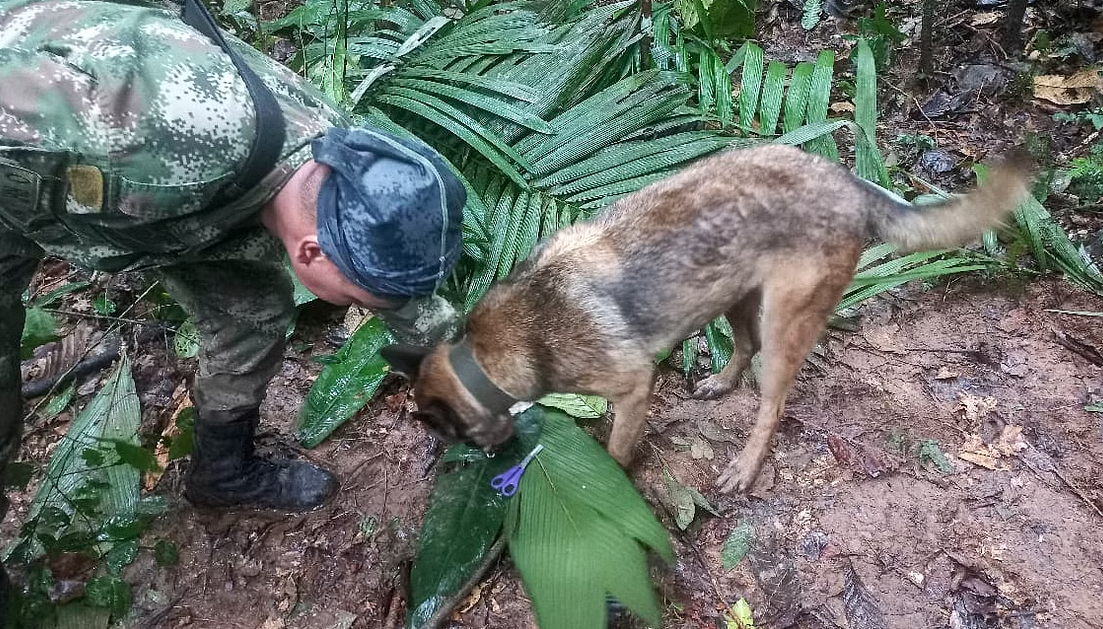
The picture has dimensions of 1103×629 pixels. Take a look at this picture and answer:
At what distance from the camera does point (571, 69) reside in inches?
168

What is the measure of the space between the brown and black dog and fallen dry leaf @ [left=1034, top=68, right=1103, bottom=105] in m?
2.45

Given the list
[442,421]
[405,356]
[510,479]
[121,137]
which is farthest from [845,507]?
[121,137]

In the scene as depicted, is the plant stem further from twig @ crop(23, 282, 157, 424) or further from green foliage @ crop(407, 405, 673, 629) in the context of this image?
twig @ crop(23, 282, 157, 424)

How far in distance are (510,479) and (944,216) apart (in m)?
1.97

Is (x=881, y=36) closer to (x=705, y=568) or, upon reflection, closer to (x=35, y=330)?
(x=705, y=568)

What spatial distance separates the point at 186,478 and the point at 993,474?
3439mm

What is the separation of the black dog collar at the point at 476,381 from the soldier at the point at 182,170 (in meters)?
0.42

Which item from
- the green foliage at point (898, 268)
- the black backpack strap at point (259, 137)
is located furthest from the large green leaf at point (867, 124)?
the black backpack strap at point (259, 137)

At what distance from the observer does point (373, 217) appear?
1920mm

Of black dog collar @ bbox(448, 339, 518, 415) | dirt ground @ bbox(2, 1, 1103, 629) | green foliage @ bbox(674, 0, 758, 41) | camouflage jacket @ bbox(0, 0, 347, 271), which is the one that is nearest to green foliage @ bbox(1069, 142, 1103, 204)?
dirt ground @ bbox(2, 1, 1103, 629)

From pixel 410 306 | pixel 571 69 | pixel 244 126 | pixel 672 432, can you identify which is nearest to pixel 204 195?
pixel 244 126

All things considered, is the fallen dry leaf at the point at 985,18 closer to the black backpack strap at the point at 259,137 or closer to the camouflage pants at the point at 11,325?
the black backpack strap at the point at 259,137

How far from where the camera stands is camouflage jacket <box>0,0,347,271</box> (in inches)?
72.1

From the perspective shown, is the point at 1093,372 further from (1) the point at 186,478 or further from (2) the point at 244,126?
(1) the point at 186,478
